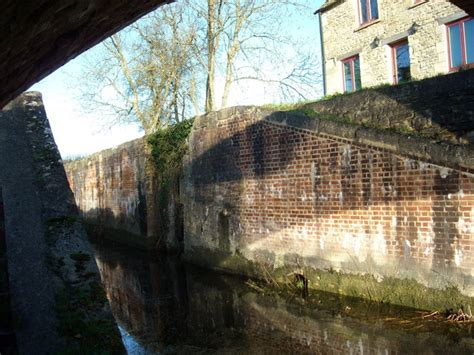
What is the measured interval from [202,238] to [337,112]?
4.93 metres

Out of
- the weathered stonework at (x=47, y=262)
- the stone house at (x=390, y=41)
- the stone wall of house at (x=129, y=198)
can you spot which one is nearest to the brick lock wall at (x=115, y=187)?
the stone wall of house at (x=129, y=198)

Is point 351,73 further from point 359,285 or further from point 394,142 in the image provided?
point 359,285

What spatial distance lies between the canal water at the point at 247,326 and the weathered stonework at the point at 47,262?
2868mm

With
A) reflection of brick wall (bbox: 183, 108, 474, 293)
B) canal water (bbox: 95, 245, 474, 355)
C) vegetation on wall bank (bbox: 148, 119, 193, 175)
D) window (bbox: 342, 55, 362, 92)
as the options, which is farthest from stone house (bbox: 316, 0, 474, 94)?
canal water (bbox: 95, 245, 474, 355)

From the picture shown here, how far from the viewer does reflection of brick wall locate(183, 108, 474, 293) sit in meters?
6.38

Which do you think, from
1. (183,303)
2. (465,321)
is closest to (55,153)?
(183,303)

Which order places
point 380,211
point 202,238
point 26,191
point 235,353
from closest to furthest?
point 26,191
point 235,353
point 380,211
point 202,238

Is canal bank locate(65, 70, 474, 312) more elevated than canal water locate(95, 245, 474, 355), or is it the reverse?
canal bank locate(65, 70, 474, 312)

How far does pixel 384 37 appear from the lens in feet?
53.7

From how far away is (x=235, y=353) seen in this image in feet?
19.4

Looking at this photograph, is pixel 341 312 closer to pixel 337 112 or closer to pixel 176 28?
pixel 337 112

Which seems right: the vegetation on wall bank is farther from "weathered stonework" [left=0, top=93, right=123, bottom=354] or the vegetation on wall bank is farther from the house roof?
the house roof

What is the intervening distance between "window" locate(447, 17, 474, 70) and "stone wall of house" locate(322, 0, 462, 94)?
0.19m

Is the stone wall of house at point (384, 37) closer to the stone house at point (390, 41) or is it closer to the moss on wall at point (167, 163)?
the stone house at point (390, 41)
